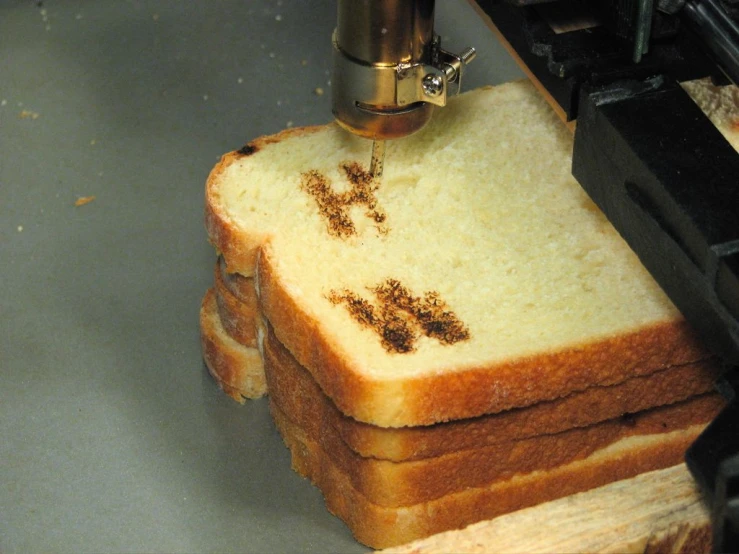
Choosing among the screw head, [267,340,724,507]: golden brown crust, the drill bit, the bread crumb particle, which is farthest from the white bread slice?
the bread crumb particle

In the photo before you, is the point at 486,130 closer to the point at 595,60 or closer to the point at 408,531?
the point at 595,60

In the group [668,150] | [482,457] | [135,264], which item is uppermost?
[668,150]

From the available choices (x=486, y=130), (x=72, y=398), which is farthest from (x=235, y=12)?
(x=72, y=398)

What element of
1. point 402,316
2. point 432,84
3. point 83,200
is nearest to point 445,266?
point 402,316

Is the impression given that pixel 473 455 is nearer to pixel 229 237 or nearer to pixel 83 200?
pixel 229 237

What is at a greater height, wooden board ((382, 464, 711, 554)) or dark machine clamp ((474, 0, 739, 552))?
dark machine clamp ((474, 0, 739, 552))

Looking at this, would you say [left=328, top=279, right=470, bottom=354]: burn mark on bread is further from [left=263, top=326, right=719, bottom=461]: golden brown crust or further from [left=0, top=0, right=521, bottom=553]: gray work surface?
[left=0, top=0, right=521, bottom=553]: gray work surface
